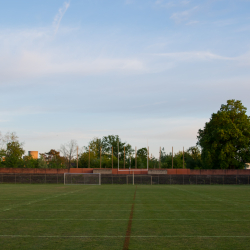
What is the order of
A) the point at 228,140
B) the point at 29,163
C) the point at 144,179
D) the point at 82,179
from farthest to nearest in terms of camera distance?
the point at 29,163, the point at 228,140, the point at 144,179, the point at 82,179

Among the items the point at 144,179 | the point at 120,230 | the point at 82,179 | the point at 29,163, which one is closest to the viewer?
the point at 120,230

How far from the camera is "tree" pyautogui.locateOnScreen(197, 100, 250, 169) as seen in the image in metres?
59.5

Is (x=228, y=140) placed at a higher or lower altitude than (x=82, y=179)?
higher

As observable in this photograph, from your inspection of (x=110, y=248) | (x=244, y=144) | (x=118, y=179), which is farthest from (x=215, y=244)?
(x=244, y=144)

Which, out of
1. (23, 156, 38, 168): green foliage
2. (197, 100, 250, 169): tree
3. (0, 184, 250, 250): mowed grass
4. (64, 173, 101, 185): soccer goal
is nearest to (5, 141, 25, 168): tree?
(23, 156, 38, 168): green foliage

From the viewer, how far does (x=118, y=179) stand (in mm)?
50062

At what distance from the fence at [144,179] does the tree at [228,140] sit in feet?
31.9

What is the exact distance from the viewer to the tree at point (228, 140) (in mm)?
59500

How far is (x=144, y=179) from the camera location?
164ft

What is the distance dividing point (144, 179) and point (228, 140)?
2089cm

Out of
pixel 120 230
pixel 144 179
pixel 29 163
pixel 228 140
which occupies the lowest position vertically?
pixel 144 179

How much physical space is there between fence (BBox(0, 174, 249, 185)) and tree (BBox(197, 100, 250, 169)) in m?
9.72

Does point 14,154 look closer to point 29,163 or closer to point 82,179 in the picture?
point 29,163

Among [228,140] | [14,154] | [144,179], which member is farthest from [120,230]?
[14,154]
